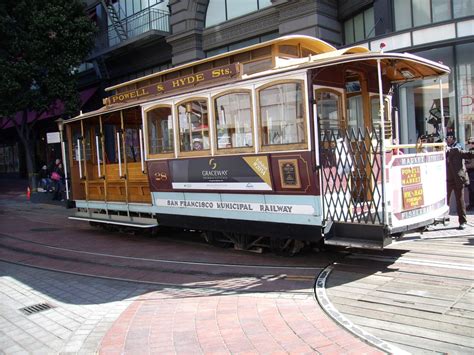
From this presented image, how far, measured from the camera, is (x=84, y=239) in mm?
11320

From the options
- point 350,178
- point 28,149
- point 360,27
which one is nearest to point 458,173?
point 350,178

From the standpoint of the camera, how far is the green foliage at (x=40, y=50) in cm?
2064

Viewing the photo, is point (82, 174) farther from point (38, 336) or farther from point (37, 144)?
point (37, 144)

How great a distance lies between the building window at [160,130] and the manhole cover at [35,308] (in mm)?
3922

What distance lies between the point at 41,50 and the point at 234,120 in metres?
16.3

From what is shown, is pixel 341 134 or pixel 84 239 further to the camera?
pixel 84 239

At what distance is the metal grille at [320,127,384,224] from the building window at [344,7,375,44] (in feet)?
30.5

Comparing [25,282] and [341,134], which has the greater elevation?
[341,134]

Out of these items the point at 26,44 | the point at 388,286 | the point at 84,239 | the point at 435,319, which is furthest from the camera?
the point at 26,44

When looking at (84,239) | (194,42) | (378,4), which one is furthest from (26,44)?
(378,4)

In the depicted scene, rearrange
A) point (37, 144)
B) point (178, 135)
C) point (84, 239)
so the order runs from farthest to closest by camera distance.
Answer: point (37, 144), point (84, 239), point (178, 135)

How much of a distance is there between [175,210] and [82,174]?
14.5 ft

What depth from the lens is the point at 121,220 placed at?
10938 millimetres

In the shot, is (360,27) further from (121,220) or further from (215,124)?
(121,220)
